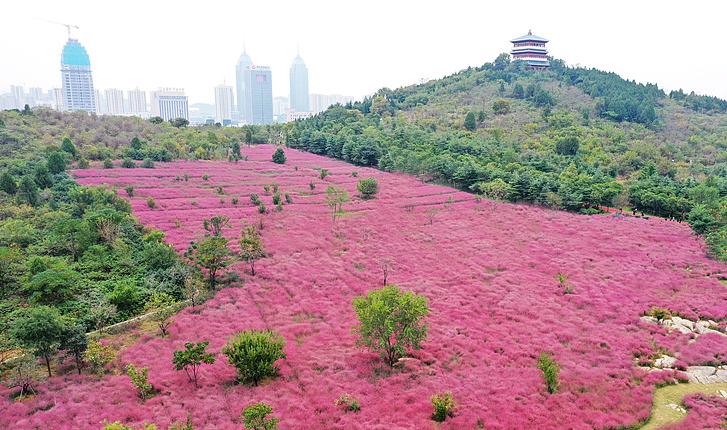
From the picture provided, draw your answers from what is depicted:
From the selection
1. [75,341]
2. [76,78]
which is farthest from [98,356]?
[76,78]

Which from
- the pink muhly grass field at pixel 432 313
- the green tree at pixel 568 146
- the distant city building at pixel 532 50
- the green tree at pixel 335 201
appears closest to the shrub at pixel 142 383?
the pink muhly grass field at pixel 432 313

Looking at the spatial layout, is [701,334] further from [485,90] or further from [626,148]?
[485,90]

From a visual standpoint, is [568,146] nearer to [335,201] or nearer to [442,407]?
[335,201]

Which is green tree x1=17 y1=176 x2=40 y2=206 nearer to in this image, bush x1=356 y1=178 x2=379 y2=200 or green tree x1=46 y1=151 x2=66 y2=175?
green tree x1=46 y1=151 x2=66 y2=175

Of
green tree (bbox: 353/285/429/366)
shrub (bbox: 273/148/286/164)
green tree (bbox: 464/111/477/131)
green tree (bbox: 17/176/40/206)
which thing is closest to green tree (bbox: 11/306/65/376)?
green tree (bbox: 353/285/429/366)

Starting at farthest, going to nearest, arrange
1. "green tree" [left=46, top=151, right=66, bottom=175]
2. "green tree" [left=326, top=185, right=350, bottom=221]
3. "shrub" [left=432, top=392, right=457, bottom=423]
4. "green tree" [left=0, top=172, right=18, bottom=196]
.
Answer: "green tree" [left=46, top=151, right=66, bottom=175], "green tree" [left=326, top=185, right=350, bottom=221], "green tree" [left=0, top=172, right=18, bottom=196], "shrub" [left=432, top=392, right=457, bottom=423]

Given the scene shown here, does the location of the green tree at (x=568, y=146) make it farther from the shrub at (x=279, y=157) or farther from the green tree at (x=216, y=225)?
the green tree at (x=216, y=225)

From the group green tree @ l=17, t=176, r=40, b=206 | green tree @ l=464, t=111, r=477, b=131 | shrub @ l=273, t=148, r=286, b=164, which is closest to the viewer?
green tree @ l=17, t=176, r=40, b=206
